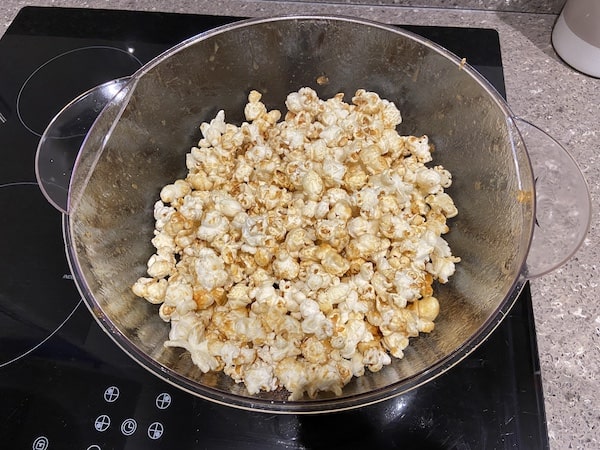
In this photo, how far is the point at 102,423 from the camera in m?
0.70

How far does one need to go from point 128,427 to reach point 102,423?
0.13 ft

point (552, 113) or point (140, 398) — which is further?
point (552, 113)

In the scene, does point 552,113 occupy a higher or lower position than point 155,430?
higher

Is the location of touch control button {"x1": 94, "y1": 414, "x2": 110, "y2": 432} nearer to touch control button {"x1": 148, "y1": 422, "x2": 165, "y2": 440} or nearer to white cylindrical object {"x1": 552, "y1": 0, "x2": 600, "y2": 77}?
touch control button {"x1": 148, "y1": 422, "x2": 165, "y2": 440}

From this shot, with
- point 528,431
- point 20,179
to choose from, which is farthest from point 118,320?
point 528,431

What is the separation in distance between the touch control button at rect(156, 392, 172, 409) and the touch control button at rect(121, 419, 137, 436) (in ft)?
0.13

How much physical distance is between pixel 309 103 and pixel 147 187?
334mm

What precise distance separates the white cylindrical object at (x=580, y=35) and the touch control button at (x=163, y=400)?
971mm

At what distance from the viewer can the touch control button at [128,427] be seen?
687 millimetres

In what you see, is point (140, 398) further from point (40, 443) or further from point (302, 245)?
point (302, 245)

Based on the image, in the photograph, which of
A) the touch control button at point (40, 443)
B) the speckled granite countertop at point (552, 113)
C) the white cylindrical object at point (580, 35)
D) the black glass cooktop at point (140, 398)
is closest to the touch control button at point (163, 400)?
the black glass cooktop at point (140, 398)

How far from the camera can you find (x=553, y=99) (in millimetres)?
992

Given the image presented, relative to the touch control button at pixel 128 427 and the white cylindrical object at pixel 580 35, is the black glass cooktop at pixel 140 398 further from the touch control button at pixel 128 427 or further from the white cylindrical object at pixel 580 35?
the white cylindrical object at pixel 580 35

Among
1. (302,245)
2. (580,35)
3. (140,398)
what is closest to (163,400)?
(140,398)
